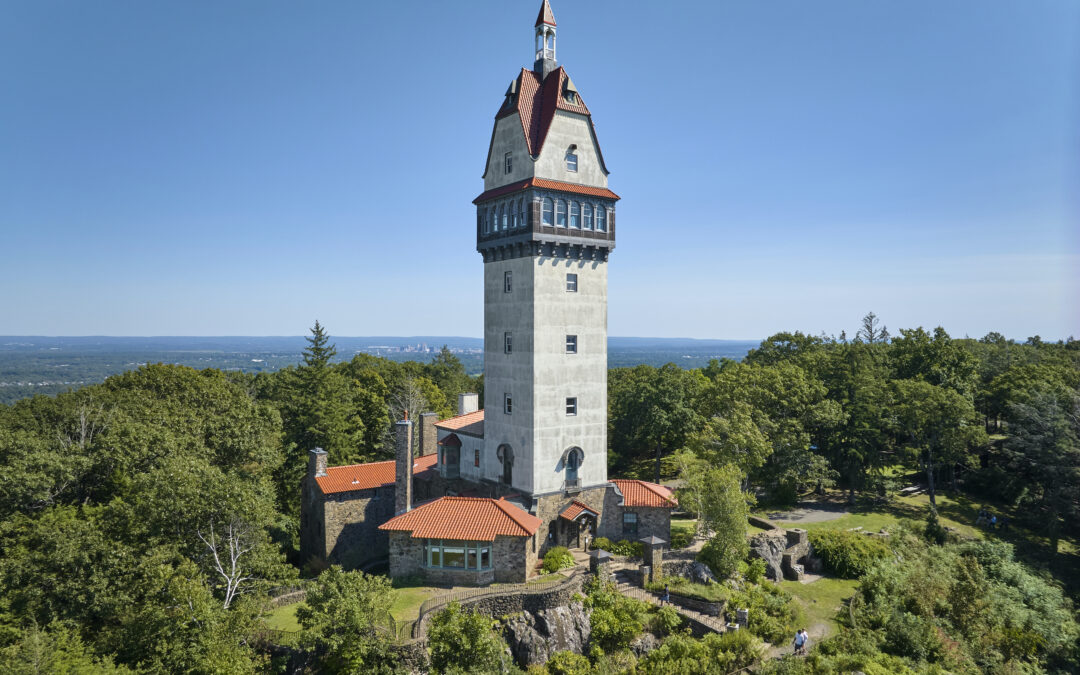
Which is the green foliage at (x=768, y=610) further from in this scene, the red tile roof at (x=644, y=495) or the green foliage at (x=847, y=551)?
the red tile roof at (x=644, y=495)

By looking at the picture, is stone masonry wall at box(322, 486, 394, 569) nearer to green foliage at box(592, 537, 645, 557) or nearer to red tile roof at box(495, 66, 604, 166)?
green foliage at box(592, 537, 645, 557)

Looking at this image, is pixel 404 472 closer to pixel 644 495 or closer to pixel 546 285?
pixel 546 285

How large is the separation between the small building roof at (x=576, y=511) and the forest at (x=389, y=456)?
238 inches

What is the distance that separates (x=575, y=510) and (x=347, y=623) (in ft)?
49.9

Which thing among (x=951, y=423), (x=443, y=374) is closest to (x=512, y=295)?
(x=951, y=423)

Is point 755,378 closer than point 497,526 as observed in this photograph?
No

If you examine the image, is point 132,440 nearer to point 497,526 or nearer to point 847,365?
point 497,526

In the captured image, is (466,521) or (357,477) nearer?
(466,521)

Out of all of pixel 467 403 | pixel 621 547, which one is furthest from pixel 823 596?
pixel 467 403

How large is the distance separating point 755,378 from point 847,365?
13.3 metres

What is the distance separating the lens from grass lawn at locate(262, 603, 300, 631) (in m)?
27.7

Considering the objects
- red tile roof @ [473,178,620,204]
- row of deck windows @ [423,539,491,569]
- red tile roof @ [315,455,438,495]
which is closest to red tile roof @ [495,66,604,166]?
red tile roof @ [473,178,620,204]

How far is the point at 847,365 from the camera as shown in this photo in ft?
196

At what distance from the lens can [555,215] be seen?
3550cm
